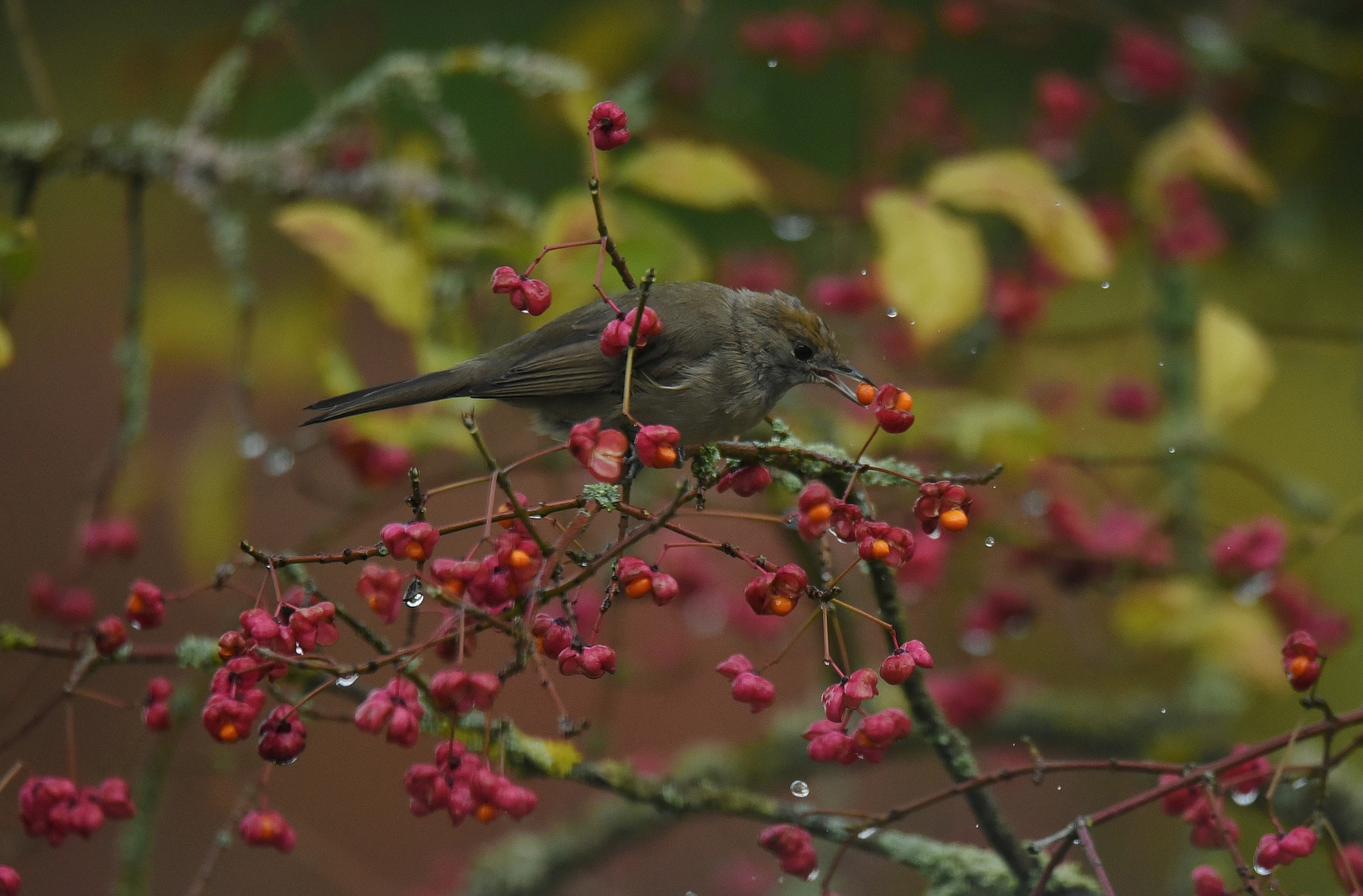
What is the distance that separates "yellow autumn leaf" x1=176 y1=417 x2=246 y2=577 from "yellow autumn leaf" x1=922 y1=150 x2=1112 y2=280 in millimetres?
1450

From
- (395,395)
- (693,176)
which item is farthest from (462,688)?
(693,176)

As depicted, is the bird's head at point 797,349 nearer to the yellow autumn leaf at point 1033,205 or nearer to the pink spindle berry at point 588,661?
the yellow autumn leaf at point 1033,205

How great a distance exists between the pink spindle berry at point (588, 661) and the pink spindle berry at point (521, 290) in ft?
1.06

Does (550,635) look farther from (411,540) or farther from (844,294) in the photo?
(844,294)

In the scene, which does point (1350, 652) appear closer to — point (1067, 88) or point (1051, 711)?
point (1051, 711)

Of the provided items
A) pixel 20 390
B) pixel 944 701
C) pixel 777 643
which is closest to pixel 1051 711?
pixel 944 701

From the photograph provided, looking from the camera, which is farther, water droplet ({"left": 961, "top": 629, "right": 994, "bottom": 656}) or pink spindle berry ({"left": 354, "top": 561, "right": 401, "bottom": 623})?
water droplet ({"left": 961, "top": 629, "right": 994, "bottom": 656})

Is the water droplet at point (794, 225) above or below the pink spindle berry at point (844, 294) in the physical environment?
above

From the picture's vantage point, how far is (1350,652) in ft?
8.17

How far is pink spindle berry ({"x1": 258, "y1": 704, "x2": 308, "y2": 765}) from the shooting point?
1.02 meters

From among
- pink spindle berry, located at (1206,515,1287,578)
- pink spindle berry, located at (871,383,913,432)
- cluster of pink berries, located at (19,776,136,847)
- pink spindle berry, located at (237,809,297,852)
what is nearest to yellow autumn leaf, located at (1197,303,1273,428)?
pink spindle berry, located at (1206,515,1287,578)

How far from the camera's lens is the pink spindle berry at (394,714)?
977 mm

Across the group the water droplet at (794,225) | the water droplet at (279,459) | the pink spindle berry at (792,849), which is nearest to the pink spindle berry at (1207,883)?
the pink spindle berry at (792,849)

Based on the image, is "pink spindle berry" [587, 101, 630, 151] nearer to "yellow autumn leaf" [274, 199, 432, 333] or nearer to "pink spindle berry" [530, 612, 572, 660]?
"pink spindle berry" [530, 612, 572, 660]
